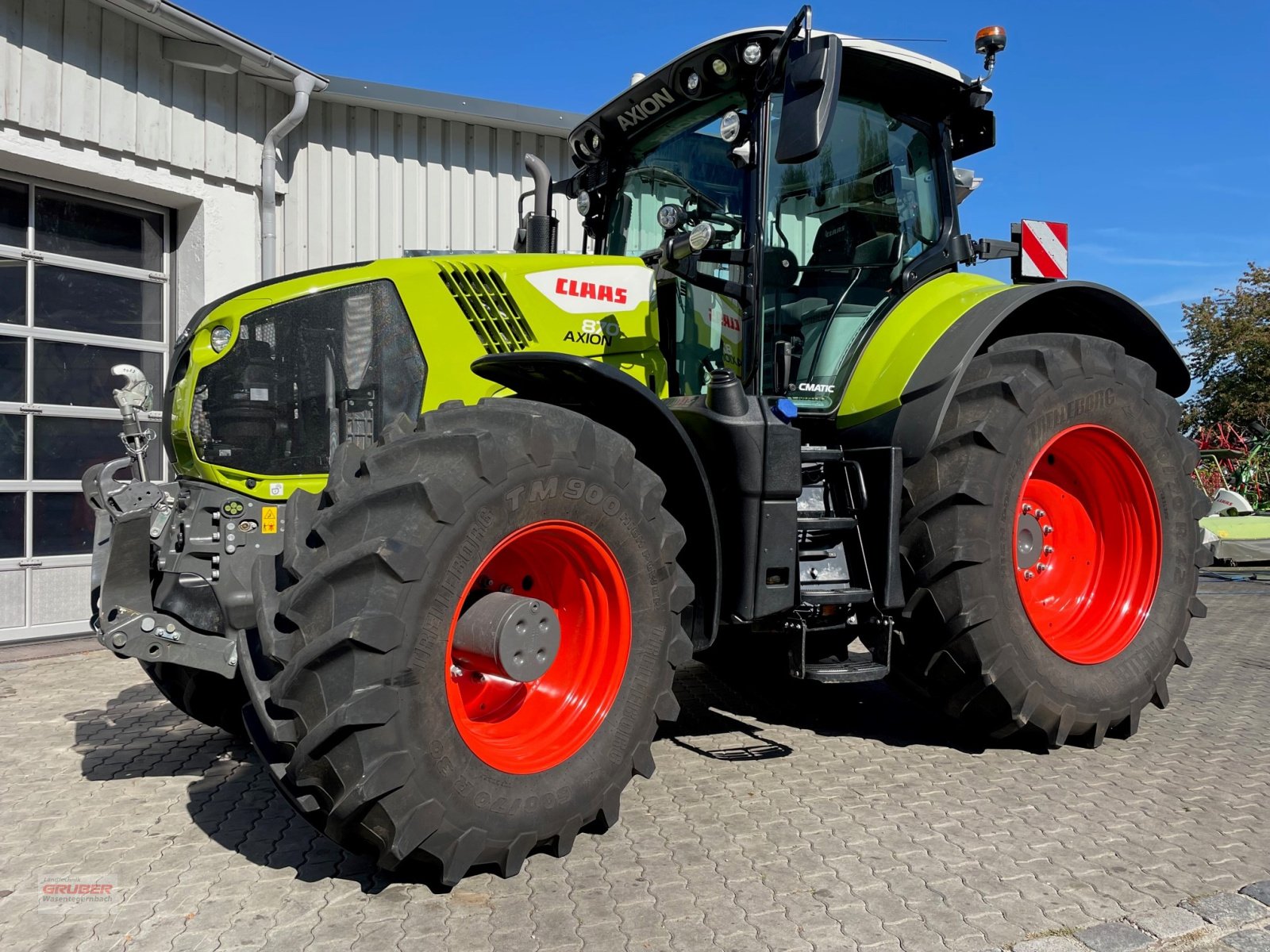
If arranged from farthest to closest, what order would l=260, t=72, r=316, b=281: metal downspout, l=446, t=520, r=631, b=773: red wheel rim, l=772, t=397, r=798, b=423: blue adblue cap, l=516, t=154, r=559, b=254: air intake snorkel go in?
l=260, t=72, r=316, b=281: metal downspout, l=516, t=154, r=559, b=254: air intake snorkel, l=772, t=397, r=798, b=423: blue adblue cap, l=446, t=520, r=631, b=773: red wheel rim

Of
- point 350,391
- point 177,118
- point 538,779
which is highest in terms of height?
point 177,118

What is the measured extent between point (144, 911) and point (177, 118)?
6.70 metres

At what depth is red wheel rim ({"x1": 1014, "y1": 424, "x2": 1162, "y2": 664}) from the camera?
14.5ft

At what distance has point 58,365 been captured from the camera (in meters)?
7.37

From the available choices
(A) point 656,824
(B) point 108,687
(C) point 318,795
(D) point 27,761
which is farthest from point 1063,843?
(B) point 108,687

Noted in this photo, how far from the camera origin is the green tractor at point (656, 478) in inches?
107

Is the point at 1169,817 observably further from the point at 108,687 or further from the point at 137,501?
the point at 108,687

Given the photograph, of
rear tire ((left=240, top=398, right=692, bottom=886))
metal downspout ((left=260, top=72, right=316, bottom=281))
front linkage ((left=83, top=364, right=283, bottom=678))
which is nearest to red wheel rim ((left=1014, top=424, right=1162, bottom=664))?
rear tire ((left=240, top=398, right=692, bottom=886))

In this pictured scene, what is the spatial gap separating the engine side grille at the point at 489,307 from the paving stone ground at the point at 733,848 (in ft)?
5.65

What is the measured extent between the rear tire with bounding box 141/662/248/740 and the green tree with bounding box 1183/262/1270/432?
2396cm

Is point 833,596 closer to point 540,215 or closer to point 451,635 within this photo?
point 451,635

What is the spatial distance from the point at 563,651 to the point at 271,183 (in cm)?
629

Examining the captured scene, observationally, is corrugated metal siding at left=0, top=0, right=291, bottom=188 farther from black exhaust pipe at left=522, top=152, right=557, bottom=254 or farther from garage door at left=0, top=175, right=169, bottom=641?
black exhaust pipe at left=522, top=152, right=557, bottom=254

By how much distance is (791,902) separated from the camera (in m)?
2.72
